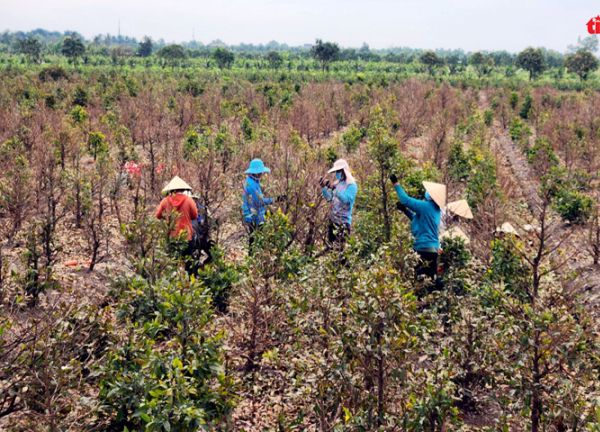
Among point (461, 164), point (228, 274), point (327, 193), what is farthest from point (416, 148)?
point (228, 274)

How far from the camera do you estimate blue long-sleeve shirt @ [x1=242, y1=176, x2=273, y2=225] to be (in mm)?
6152

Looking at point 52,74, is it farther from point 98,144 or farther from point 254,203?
point 254,203

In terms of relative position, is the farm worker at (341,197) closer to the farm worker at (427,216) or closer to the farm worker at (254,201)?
the farm worker at (254,201)

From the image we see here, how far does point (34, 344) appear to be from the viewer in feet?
10.6

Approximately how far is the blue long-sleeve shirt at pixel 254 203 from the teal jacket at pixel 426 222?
4.89 ft

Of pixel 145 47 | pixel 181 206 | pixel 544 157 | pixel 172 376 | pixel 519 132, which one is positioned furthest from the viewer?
pixel 145 47

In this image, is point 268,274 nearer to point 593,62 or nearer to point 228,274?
point 228,274

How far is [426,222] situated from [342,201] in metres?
1.07

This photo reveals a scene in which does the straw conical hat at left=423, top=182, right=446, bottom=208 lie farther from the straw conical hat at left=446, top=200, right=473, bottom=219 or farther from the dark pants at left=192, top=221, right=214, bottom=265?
the dark pants at left=192, top=221, right=214, bottom=265

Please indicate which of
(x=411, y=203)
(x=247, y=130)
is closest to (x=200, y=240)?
(x=411, y=203)

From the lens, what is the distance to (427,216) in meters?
5.52

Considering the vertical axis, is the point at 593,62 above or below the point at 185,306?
above

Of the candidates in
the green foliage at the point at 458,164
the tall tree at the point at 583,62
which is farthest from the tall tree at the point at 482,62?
the green foliage at the point at 458,164

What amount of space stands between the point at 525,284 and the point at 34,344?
326 centimetres
